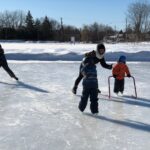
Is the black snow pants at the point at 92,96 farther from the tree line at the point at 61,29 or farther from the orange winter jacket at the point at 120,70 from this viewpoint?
the tree line at the point at 61,29

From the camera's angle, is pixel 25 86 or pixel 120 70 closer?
pixel 120 70

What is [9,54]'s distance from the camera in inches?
771

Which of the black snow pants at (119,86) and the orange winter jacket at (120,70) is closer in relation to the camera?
the orange winter jacket at (120,70)

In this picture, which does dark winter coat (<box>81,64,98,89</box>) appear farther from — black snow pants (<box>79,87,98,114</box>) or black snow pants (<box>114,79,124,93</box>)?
black snow pants (<box>114,79,124,93</box>)

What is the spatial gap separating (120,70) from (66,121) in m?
2.44

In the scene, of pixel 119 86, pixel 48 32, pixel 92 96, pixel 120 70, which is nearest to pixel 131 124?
pixel 92 96

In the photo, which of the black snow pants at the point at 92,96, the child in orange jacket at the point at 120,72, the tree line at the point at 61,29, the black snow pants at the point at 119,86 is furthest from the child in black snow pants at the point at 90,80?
the tree line at the point at 61,29

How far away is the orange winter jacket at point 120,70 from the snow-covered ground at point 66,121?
535mm

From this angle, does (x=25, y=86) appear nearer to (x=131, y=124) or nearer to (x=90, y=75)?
(x=90, y=75)

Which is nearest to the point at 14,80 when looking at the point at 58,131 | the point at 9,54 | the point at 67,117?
the point at 67,117

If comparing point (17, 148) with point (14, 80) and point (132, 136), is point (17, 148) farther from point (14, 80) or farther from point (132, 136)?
point (14, 80)

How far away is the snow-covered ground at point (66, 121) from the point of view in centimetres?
492

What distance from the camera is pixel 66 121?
6.09 metres

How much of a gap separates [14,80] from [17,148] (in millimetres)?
6253
